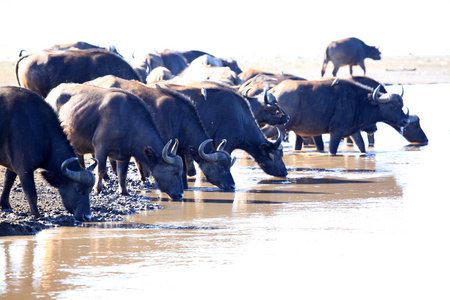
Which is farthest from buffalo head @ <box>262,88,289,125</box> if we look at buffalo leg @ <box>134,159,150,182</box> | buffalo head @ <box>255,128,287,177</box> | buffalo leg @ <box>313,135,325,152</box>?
buffalo leg @ <box>134,159,150,182</box>

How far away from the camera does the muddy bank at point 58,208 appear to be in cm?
809

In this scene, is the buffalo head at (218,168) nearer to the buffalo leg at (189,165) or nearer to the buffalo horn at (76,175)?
the buffalo leg at (189,165)

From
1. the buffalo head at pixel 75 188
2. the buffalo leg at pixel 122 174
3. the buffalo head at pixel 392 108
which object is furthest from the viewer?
the buffalo head at pixel 392 108

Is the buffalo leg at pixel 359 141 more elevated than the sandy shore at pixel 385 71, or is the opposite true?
→ the sandy shore at pixel 385 71

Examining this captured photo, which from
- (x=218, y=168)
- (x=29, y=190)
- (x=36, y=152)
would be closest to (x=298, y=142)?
(x=218, y=168)

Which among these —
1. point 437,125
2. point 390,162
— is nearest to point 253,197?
point 390,162

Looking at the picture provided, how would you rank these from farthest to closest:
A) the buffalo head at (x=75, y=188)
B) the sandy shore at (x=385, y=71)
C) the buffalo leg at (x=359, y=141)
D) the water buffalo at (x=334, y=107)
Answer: the sandy shore at (x=385, y=71) < the buffalo leg at (x=359, y=141) < the water buffalo at (x=334, y=107) < the buffalo head at (x=75, y=188)

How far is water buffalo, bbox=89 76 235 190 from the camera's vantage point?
1163 cm

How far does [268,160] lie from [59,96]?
3864 mm

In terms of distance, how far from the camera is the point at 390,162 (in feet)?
51.0

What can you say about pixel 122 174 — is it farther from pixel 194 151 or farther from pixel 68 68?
pixel 68 68

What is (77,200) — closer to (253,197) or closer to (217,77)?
(253,197)

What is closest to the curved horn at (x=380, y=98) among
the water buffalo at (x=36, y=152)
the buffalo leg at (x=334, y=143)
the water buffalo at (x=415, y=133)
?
the buffalo leg at (x=334, y=143)

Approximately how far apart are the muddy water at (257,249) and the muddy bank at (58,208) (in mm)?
268
